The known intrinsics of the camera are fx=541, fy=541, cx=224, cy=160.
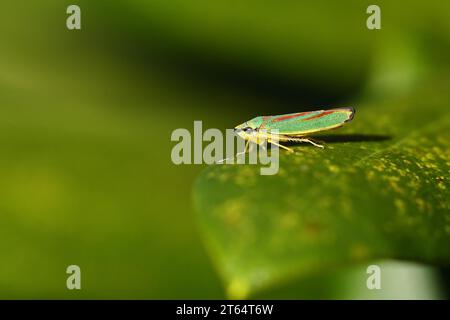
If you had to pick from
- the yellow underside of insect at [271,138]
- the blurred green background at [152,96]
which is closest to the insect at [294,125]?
the yellow underside of insect at [271,138]

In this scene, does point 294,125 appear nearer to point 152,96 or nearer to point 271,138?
point 271,138

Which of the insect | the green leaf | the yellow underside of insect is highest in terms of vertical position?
the insect

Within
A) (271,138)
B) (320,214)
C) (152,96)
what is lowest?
(320,214)

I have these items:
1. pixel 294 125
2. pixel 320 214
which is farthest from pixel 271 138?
pixel 320 214

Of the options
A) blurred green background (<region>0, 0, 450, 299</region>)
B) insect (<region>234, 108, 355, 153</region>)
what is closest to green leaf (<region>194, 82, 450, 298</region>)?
insect (<region>234, 108, 355, 153</region>)

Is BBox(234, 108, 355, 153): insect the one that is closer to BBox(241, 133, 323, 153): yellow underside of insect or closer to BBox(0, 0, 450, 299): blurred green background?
BBox(241, 133, 323, 153): yellow underside of insect

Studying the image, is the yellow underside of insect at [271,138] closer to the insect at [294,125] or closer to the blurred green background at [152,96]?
the insect at [294,125]
